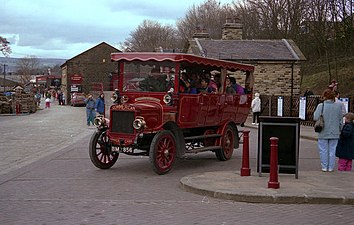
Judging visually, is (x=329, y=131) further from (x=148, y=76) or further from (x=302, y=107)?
(x=302, y=107)

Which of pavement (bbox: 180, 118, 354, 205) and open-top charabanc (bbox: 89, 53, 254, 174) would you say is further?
open-top charabanc (bbox: 89, 53, 254, 174)

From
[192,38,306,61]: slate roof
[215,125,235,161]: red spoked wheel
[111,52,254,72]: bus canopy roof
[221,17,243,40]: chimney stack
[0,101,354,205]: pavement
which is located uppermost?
[221,17,243,40]: chimney stack

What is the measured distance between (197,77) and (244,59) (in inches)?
869

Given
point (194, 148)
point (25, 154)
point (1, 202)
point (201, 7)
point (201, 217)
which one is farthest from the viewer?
point (201, 7)

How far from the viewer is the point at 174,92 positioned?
12297 mm

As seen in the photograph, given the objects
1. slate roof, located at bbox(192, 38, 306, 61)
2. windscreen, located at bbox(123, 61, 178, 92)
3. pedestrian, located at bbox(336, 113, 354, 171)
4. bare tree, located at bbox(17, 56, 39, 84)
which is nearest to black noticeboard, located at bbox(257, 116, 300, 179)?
pedestrian, located at bbox(336, 113, 354, 171)

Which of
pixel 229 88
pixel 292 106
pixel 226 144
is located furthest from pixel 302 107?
pixel 226 144

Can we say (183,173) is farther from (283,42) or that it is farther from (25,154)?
(283,42)

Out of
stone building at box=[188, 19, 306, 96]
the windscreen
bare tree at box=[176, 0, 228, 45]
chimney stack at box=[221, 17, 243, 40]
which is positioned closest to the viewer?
the windscreen

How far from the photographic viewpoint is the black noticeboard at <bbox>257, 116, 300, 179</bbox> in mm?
10570

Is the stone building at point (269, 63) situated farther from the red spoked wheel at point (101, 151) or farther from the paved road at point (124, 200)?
the red spoked wheel at point (101, 151)

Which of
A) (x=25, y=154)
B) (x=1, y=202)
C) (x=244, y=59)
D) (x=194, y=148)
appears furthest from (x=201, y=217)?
(x=244, y=59)

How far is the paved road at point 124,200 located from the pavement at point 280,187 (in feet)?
0.51

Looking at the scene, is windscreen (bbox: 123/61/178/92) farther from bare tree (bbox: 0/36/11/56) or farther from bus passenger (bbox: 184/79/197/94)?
bare tree (bbox: 0/36/11/56)
